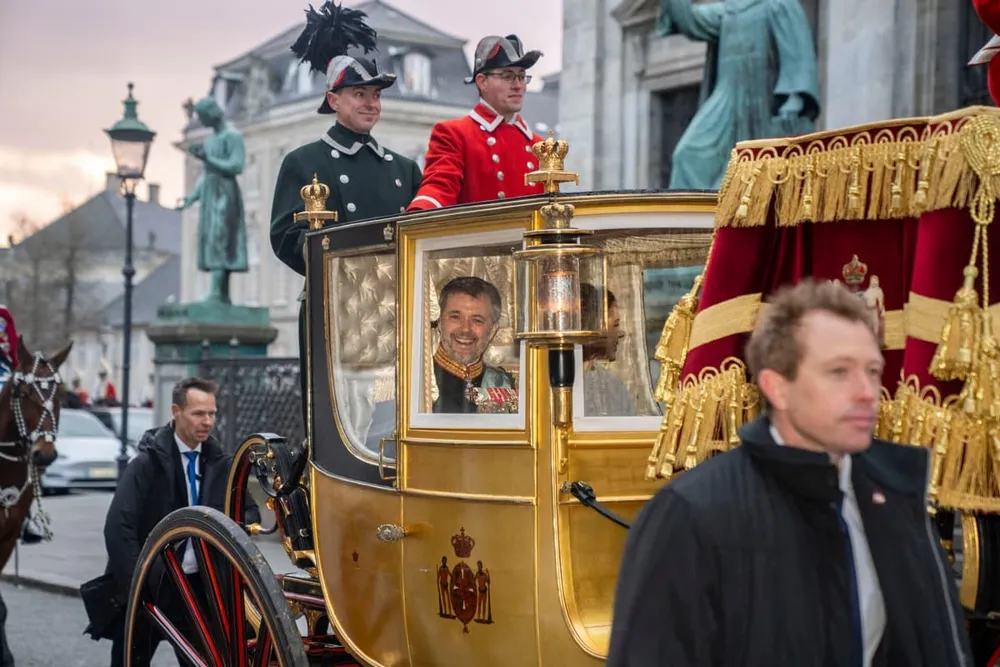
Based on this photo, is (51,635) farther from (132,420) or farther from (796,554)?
(132,420)

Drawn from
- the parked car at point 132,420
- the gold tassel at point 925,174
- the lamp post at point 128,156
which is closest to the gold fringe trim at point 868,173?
the gold tassel at point 925,174

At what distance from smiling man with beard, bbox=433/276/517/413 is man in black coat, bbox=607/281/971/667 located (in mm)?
1688

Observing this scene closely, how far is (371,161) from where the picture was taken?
546cm

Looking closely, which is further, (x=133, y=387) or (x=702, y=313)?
(x=133, y=387)

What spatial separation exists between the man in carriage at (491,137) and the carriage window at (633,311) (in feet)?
3.00

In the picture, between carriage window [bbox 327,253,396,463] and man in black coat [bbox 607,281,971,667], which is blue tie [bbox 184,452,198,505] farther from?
man in black coat [bbox 607,281,971,667]

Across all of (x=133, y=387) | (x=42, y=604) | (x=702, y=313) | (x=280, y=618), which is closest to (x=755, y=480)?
(x=702, y=313)

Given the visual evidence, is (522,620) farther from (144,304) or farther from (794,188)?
(144,304)

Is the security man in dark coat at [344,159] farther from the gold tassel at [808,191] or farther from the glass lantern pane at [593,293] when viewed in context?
the gold tassel at [808,191]

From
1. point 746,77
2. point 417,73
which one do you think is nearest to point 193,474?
point 746,77

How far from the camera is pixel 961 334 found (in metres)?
2.82

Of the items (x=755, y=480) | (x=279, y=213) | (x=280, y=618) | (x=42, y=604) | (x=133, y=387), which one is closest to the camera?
(x=755, y=480)

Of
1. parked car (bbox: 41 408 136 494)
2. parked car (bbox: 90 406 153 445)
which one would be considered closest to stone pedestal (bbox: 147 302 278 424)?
parked car (bbox: 41 408 136 494)

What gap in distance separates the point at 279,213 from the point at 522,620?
2.08 meters
